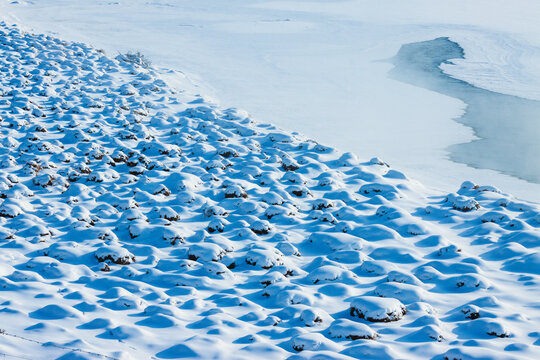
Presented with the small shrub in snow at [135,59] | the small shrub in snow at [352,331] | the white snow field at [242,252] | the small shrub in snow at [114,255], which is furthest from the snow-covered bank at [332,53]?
the small shrub in snow at [114,255]

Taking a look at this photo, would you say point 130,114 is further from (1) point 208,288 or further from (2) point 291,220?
(1) point 208,288

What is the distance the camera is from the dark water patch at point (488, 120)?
24.4ft

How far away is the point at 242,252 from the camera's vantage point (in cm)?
447

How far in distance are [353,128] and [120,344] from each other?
6.24 m

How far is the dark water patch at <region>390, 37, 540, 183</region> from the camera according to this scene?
7.45 metres

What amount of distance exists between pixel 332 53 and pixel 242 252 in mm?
11407

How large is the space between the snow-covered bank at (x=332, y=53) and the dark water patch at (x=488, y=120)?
27 centimetres

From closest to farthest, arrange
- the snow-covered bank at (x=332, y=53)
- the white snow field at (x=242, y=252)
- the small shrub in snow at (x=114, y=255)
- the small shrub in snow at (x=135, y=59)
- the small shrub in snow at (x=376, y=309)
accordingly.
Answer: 1. the white snow field at (x=242, y=252)
2. the small shrub in snow at (x=376, y=309)
3. the small shrub in snow at (x=114, y=255)
4. the snow-covered bank at (x=332, y=53)
5. the small shrub in snow at (x=135, y=59)

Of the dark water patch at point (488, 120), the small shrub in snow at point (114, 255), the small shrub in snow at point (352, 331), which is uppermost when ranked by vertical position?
the dark water patch at point (488, 120)

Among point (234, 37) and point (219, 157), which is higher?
point (234, 37)

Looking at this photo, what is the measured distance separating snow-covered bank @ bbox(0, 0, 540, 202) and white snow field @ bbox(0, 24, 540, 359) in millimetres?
1348

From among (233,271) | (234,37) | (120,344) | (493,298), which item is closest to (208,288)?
(233,271)

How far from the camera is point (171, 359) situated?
3.02 m

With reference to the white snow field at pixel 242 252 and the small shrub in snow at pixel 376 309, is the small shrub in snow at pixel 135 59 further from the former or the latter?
the small shrub in snow at pixel 376 309
